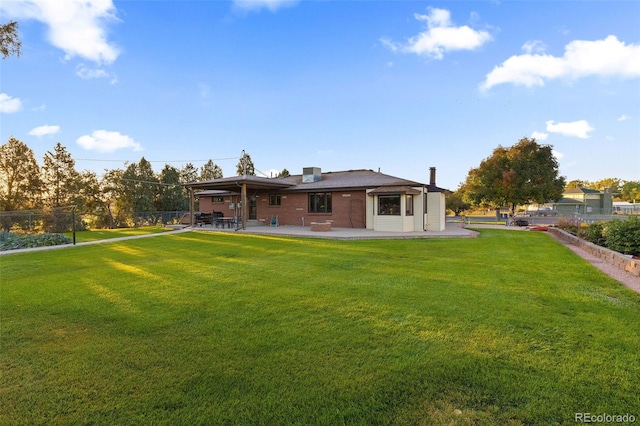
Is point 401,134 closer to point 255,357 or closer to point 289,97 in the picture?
point 289,97

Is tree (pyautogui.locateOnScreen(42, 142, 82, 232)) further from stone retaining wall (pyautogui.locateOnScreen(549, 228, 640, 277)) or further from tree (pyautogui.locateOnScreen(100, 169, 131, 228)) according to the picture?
stone retaining wall (pyautogui.locateOnScreen(549, 228, 640, 277))

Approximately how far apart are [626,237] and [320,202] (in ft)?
46.9

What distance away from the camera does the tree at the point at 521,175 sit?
24.2 metres

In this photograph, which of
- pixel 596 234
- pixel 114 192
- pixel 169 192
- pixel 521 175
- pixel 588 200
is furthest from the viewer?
pixel 588 200

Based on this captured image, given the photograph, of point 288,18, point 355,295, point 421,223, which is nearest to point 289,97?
point 288,18

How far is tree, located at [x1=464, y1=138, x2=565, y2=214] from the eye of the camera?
79.3 feet

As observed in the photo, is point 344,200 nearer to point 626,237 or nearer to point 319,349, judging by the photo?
point 626,237

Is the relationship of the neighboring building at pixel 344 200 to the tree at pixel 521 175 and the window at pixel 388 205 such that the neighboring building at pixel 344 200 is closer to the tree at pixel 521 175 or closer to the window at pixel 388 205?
the window at pixel 388 205

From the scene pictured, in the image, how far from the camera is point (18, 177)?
2667 centimetres

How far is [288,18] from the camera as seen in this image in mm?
13906

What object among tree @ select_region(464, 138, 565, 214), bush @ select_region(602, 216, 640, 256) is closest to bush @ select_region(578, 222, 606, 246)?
bush @ select_region(602, 216, 640, 256)

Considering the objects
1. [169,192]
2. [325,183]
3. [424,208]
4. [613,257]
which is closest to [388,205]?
[424,208]

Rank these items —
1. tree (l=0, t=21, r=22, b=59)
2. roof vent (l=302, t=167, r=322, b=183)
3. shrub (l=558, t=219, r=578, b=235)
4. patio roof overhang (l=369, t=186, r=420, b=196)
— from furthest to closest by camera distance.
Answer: roof vent (l=302, t=167, r=322, b=183) → patio roof overhang (l=369, t=186, r=420, b=196) → shrub (l=558, t=219, r=578, b=235) → tree (l=0, t=21, r=22, b=59)

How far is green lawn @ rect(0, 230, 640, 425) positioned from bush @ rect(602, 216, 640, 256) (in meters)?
2.83
